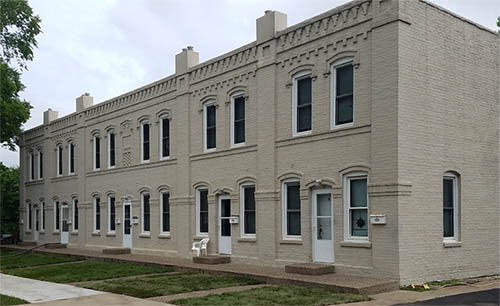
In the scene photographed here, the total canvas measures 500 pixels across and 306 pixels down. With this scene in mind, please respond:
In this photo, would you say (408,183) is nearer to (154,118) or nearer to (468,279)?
(468,279)

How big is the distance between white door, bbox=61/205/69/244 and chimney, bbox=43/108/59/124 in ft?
18.1

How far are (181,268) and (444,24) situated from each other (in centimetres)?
1077

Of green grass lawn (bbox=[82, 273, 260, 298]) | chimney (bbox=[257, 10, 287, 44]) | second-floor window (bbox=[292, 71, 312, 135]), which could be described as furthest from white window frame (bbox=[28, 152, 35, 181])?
second-floor window (bbox=[292, 71, 312, 135])

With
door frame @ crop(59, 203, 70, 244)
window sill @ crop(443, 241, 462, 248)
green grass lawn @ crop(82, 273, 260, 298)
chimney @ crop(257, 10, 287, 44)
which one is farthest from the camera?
door frame @ crop(59, 203, 70, 244)

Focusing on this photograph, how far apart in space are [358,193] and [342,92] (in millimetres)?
2859

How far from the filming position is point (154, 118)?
2520 cm

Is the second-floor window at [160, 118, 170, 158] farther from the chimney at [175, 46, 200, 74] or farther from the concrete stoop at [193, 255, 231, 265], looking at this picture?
the concrete stoop at [193, 255, 231, 265]

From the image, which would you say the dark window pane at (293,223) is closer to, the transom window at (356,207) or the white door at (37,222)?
the transom window at (356,207)

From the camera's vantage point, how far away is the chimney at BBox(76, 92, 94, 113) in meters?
31.2

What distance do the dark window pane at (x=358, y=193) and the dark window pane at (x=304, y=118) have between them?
2.49 m

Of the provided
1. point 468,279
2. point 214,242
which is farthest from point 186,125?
point 468,279

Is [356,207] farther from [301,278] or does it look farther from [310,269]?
[301,278]

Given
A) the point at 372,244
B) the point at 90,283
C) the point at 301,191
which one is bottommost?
the point at 90,283

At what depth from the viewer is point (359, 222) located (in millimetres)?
15773
